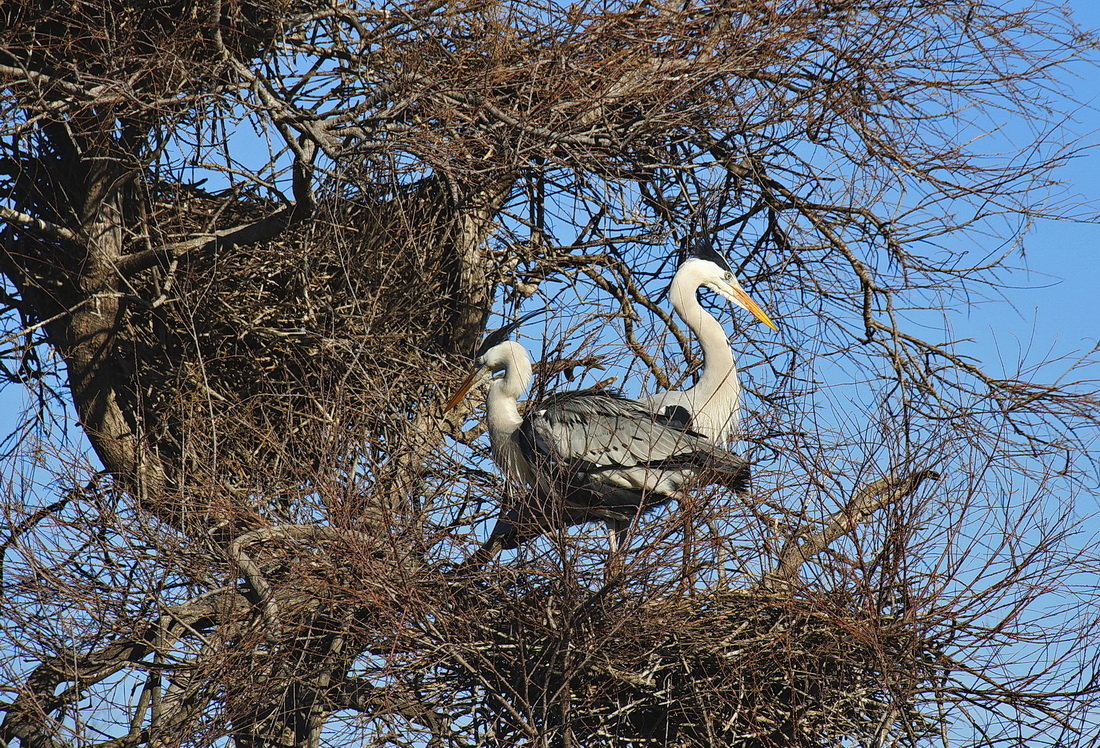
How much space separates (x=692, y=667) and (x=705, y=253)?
237cm

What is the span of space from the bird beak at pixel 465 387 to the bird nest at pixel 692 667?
167cm

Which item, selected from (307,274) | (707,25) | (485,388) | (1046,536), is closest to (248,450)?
(307,274)

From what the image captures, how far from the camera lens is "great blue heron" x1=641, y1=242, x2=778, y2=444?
220 inches

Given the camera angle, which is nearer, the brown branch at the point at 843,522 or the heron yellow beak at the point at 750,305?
the brown branch at the point at 843,522

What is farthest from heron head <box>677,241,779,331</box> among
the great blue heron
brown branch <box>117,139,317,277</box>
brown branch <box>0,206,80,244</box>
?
brown branch <box>0,206,80,244</box>

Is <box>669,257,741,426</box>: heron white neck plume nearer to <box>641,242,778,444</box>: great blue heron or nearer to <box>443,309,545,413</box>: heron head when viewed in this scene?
<box>641,242,778,444</box>: great blue heron

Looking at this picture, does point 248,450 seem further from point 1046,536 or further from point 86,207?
point 1046,536

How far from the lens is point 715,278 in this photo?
5.97 metres

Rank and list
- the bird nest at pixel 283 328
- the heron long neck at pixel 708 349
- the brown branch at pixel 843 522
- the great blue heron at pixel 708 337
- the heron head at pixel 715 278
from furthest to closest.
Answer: the heron head at pixel 715 278 < the heron long neck at pixel 708 349 < the great blue heron at pixel 708 337 < the bird nest at pixel 283 328 < the brown branch at pixel 843 522

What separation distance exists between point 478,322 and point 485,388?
388 mm

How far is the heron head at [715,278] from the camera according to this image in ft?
19.4

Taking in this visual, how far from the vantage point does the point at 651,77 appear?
5254 mm

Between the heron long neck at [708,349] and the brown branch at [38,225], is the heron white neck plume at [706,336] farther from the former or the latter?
the brown branch at [38,225]

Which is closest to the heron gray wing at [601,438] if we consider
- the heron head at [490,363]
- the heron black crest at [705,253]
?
the heron head at [490,363]
